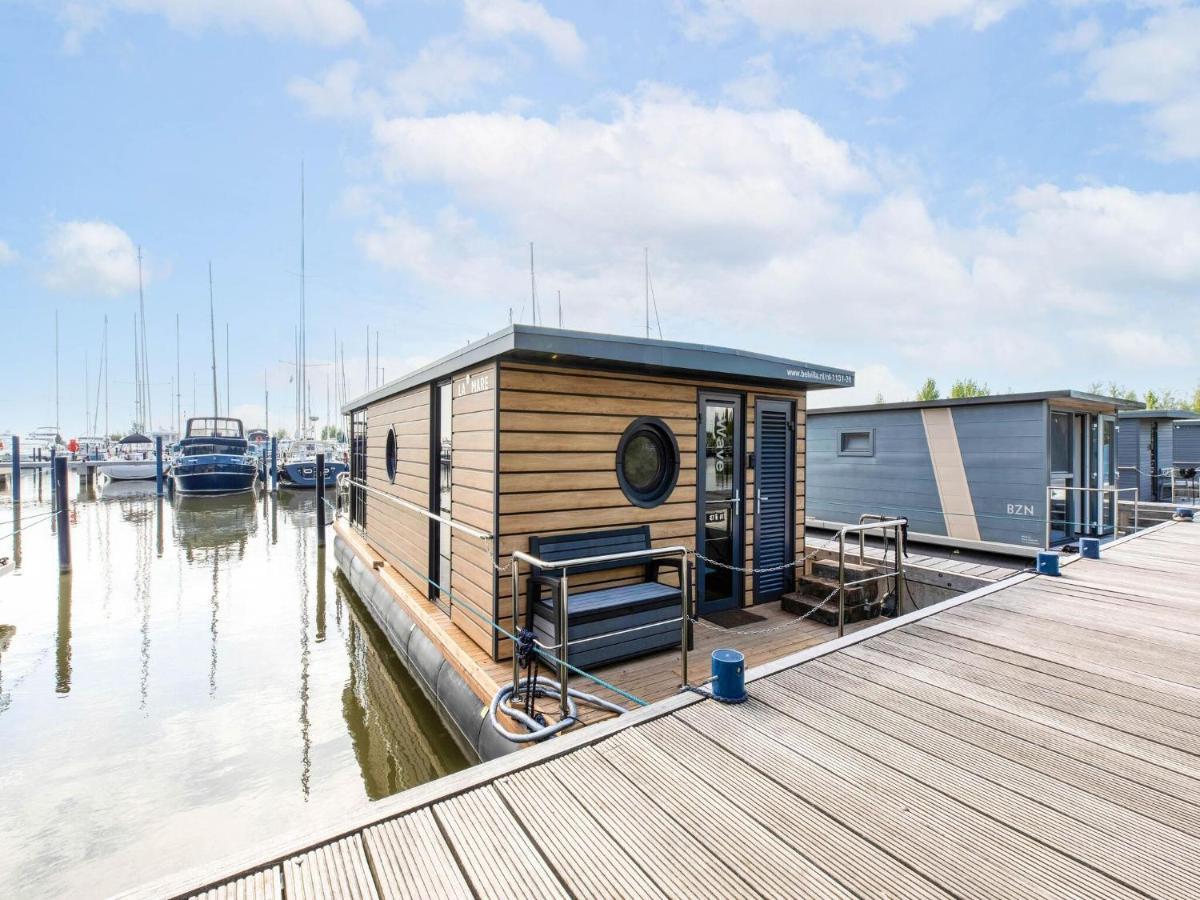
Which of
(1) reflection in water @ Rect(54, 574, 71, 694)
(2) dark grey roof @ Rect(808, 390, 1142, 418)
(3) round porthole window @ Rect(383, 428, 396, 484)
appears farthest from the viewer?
(3) round porthole window @ Rect(383, 428, 396, 484)

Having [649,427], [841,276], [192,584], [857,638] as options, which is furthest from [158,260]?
[857,638]

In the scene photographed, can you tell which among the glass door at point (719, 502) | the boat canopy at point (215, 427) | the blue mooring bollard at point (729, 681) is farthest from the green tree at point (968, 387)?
the blue mooring bollard at point (729, 681)

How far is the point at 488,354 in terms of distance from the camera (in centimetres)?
456

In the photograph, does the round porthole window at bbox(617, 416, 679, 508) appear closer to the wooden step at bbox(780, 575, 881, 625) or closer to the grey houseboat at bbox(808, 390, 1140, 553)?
the wooden step at bbox(780, 575, 881, 625)

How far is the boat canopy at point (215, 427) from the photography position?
26.7 metres

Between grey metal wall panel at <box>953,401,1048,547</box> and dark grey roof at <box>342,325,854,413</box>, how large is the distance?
12.3 feet

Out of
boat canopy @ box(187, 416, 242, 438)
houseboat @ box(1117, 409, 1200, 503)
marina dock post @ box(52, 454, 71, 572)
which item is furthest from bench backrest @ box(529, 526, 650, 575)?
boat canopy @ box(187, 416, 242, 438)

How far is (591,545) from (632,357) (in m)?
1.72

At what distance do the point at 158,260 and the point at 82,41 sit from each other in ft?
100

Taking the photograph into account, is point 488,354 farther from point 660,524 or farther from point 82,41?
point 82,41

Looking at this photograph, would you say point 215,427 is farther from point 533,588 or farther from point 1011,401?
point 1011,401

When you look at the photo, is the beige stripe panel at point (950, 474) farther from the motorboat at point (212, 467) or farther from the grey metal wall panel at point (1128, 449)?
the motorboat at point (212, 467)

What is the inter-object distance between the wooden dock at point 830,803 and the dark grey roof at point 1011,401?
5544 millimetres

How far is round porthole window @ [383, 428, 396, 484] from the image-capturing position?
8299 mm
